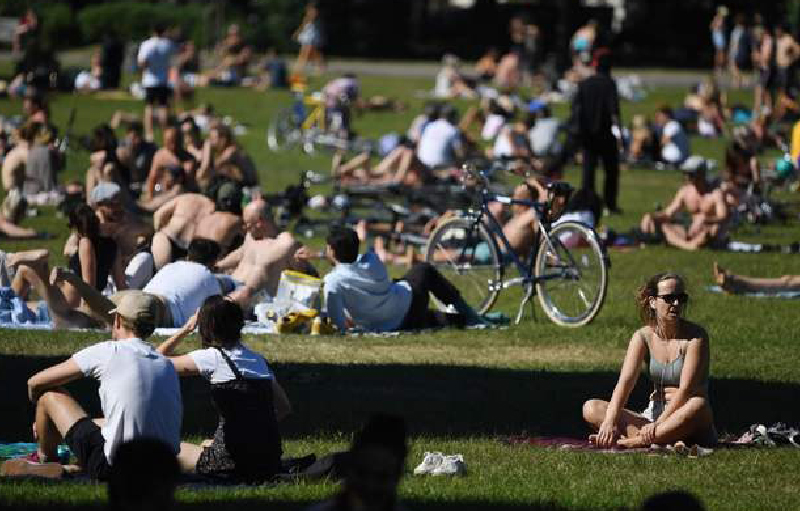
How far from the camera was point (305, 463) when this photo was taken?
33.1 feet

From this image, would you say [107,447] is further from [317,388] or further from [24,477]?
[317,388]

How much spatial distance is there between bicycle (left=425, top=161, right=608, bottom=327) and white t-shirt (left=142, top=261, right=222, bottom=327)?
2652 mm

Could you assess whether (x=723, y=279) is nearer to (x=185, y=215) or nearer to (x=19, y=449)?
(x=185, y=215)

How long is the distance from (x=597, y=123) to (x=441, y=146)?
2.84 m

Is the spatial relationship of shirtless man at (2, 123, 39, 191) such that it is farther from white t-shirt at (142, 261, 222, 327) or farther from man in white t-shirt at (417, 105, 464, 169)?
white t-shirt at (142, 261, 222, 327)

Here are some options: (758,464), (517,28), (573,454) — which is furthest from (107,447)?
(517,28)

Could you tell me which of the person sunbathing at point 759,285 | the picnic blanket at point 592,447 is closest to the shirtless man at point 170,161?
the person sunbathing at point 759,285

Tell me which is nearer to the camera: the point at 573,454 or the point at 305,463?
the point at 305,463

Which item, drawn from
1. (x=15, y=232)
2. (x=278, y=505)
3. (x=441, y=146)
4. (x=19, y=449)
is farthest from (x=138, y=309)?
(x=441, y=146)

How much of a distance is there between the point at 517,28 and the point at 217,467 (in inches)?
1562

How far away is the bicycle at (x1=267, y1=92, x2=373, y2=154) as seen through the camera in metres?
33.4

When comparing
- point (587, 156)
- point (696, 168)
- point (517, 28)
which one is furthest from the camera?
point (517, 28)

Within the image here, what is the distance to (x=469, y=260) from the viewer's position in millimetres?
16828

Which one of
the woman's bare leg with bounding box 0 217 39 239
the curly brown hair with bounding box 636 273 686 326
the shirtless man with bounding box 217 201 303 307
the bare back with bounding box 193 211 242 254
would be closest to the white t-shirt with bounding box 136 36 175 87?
the woman's bare leg with bounding box 0 217 39 239
